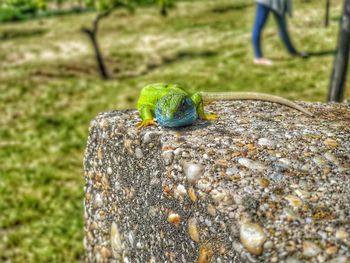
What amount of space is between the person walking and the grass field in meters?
0.43

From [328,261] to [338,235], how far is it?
0.71ft

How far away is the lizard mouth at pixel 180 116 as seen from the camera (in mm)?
4695

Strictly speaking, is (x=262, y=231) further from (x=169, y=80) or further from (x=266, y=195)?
(x=169, y=80)

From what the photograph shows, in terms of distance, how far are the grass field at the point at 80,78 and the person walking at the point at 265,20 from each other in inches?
17.1

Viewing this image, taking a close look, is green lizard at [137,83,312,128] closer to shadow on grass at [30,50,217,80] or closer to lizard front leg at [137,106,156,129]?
lizard front leg at [137,106,156,129]

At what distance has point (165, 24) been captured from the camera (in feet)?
80.3

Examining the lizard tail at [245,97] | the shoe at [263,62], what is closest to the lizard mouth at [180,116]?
the lizard tail at [245,97]

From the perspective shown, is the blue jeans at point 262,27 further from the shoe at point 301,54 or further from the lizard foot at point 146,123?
the lizard foot at point 146,123

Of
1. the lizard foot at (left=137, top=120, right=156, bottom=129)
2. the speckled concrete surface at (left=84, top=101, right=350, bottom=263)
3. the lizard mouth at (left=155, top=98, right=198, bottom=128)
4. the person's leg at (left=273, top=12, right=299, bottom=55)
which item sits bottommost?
the person's leg at (left=273, top=12, right=299, bottom=55)

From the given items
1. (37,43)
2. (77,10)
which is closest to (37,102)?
(37,43)

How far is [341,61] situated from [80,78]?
400 inches

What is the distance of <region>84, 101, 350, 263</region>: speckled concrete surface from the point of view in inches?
135

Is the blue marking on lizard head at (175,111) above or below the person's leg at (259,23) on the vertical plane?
above

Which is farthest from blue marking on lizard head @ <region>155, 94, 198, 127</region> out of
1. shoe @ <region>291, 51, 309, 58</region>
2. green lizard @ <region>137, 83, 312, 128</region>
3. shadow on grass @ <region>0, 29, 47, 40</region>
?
shadow on grass @ <region>0, 29, 47, 40</region>
